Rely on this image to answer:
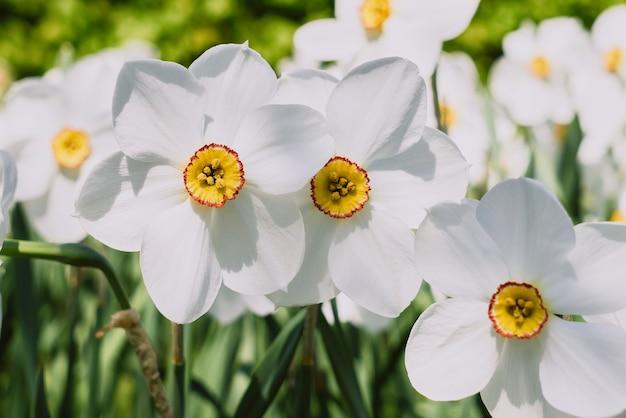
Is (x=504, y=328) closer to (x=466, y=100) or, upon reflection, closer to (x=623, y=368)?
(x=623, y=368)

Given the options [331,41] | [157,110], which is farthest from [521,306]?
[331,41]

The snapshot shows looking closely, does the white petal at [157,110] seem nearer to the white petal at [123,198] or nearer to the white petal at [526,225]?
the white petal at [123,198]

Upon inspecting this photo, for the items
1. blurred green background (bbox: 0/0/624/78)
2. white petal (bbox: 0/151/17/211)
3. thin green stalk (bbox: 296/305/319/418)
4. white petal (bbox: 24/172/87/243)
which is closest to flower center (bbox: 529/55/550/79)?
white petal (bbox: 24/172/87/243)

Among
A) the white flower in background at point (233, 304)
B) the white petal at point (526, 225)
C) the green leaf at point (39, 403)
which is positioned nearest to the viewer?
the white petal at point (526, 225)

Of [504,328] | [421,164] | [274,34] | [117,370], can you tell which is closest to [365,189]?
[421,164]

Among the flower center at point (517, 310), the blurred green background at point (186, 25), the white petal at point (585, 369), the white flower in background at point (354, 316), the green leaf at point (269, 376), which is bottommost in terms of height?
the white flower in background at point (354, 316)

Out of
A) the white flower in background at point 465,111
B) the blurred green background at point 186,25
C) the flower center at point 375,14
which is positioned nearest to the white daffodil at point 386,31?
the flower center at point 375,14
